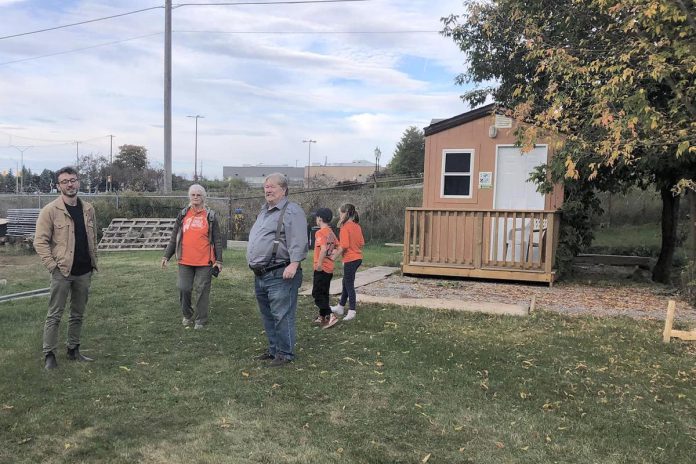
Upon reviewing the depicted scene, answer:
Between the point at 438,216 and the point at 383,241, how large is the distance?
962 cm

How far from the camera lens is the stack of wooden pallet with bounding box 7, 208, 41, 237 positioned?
19094 millimetres

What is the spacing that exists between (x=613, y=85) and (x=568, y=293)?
388 centimetres

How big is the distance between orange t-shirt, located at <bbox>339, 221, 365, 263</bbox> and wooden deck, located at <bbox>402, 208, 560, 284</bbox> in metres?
3.76

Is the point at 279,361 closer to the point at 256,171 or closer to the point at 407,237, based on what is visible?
the point at 407,237

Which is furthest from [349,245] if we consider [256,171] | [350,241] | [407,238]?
[256,171]

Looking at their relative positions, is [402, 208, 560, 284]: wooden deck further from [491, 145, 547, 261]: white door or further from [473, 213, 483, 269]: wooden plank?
[491, 145, 547, 261]: white door

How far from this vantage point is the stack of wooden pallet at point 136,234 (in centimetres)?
1750

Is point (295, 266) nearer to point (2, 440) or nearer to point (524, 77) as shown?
point (2, 440)

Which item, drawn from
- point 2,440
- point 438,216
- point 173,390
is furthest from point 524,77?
point 2,440

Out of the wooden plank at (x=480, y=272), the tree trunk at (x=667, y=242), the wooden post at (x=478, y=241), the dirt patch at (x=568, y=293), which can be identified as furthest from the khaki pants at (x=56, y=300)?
the tree trunk at (x=667, y=242)

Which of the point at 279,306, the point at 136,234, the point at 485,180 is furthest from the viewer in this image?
the point at 136,234

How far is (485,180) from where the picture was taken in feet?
35.8

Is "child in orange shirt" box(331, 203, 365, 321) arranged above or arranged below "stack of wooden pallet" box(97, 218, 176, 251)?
above

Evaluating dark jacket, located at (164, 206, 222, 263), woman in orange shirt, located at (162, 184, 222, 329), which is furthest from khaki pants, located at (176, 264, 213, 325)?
dark jacket, located at (164, 206, 222, 263)
